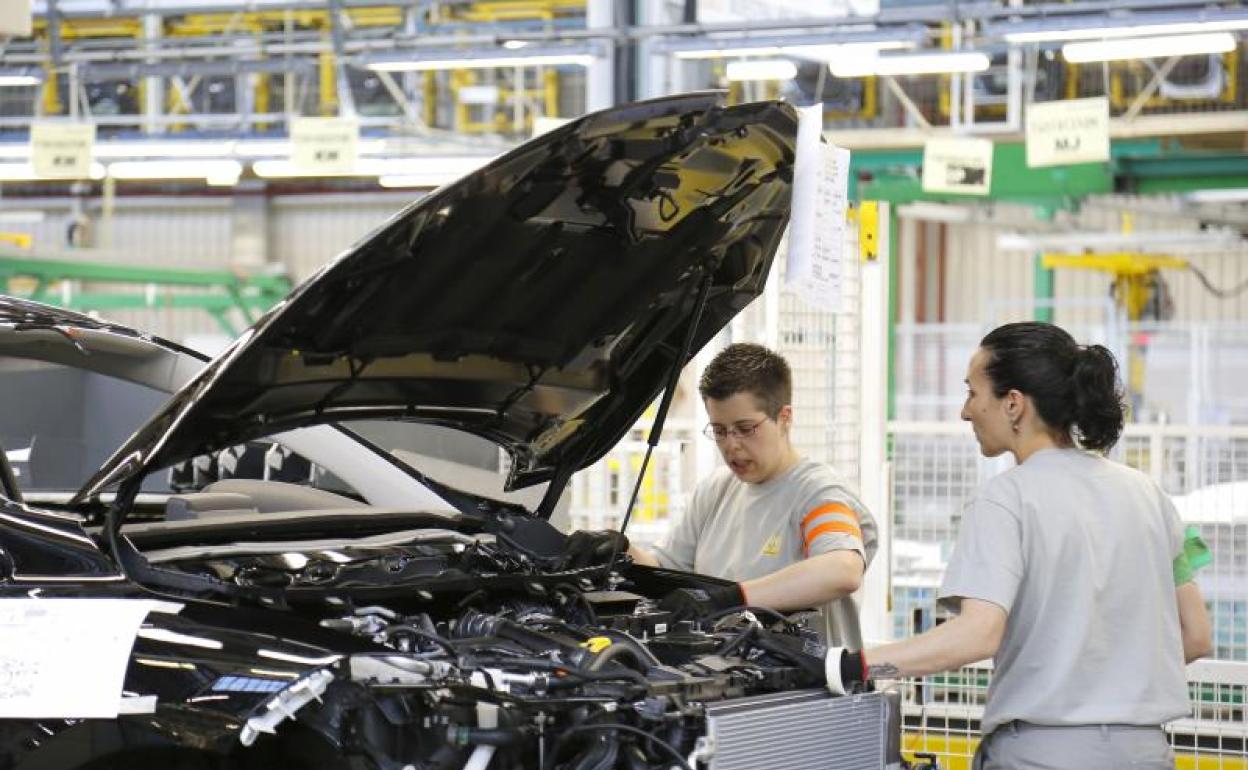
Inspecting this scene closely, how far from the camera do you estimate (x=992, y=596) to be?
3016mm

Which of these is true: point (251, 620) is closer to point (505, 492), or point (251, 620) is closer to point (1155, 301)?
point (505, 492)

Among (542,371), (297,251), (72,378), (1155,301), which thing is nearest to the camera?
(542,371)

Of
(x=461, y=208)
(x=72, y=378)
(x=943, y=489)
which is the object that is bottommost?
(x=943, y=489)

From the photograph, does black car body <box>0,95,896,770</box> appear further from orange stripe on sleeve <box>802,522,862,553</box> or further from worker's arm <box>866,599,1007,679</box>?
orange stripe on sleeve <box>802,522,862,553</box>

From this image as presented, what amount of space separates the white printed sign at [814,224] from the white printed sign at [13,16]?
12.5 ft

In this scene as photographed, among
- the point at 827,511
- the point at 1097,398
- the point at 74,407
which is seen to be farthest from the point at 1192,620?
the point at 74,407

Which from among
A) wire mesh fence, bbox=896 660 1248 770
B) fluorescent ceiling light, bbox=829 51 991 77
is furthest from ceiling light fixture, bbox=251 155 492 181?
wire mesh fence, bbox=896 660 1248 770

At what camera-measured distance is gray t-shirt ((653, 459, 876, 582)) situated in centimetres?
374

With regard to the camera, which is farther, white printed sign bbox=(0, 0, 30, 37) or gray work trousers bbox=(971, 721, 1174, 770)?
white printed sign bbox=(0, 0, 30, 37)

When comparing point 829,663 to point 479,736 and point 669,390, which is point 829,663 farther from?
point 669,390

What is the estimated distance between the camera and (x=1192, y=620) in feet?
11.0

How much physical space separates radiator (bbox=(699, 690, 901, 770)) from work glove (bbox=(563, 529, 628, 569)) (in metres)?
0.74

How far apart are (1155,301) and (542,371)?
615 inches

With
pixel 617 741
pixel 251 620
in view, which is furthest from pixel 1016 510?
pixel 251 620
